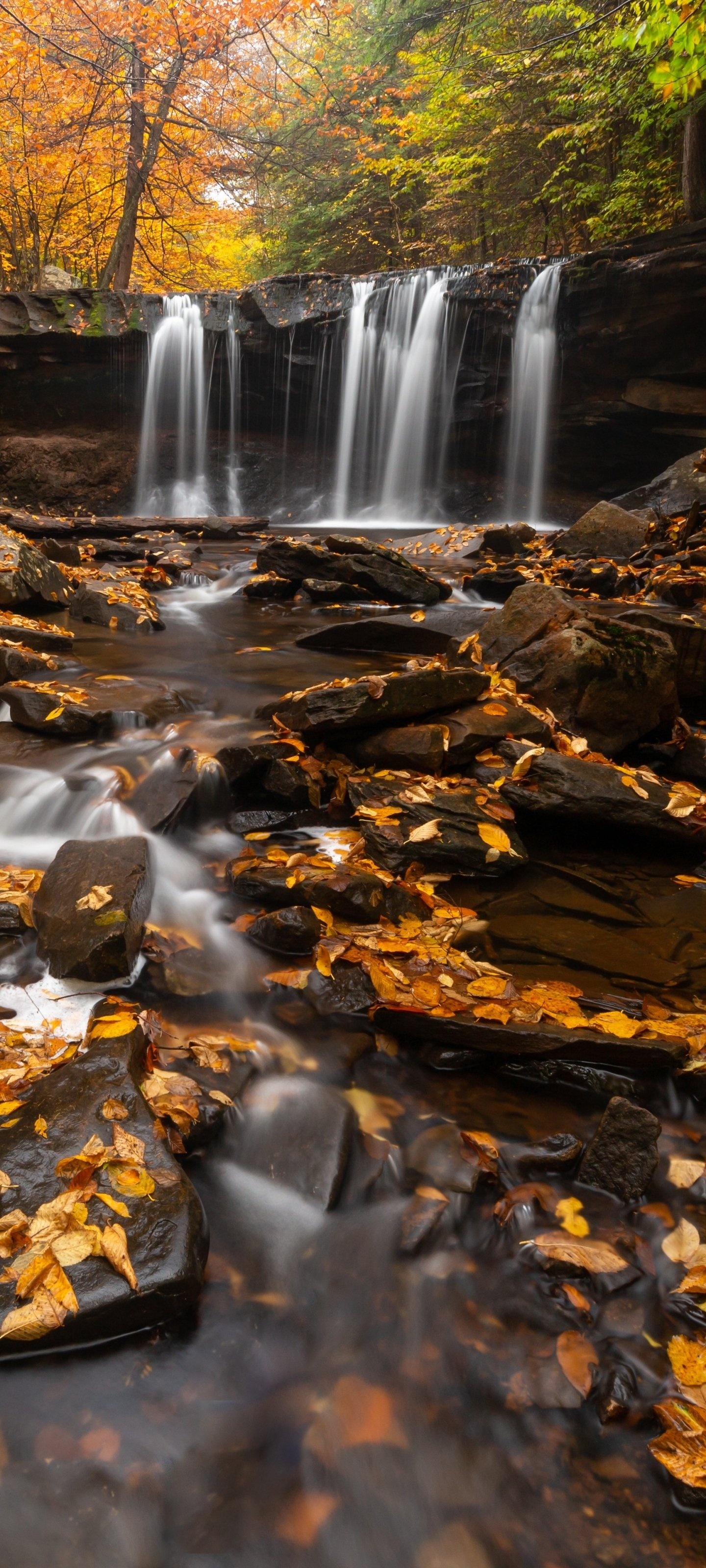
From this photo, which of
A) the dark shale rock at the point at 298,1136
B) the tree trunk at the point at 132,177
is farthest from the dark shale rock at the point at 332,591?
the tree trunk at the point at 132,177

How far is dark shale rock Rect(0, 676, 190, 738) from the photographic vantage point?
5.16 meters

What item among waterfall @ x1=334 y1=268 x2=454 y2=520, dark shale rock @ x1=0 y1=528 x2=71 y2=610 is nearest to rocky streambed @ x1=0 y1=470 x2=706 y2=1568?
dark shale rock @ x1=0 y1=528 x2=71 y2=610

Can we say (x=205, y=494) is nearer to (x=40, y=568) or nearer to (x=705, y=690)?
(x=40, y=568)

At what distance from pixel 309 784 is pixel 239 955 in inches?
51.8

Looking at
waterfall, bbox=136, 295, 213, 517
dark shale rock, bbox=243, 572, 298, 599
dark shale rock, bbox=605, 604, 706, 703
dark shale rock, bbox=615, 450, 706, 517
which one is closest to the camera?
dark shale rock, bbox=605, 604, 706, 703

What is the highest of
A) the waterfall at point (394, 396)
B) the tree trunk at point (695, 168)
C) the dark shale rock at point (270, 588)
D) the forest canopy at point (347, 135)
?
the forest canopy at point (347, 135)

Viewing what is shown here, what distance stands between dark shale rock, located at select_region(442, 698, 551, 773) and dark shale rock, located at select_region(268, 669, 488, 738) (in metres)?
0.14

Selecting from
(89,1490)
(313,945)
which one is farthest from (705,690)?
(89,1490)

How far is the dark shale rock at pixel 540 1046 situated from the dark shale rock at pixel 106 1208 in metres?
1.03

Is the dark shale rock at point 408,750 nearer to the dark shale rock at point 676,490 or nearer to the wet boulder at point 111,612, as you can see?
the wet boulder at point 111,612

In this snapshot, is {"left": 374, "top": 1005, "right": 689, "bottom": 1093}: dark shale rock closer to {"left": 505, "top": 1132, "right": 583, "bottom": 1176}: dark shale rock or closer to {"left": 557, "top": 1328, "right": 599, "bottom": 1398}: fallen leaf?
{"left": 505, "top": 1132, "right": 583, "bottom": 1176}: dark shale rock

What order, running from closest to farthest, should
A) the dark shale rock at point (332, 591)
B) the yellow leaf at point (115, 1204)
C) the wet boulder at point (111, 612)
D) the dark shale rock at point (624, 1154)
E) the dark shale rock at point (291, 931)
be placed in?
the yellow leaf at point (115, 1204)
the dark shale rock at point (624, 1154)
the dark shale rock at point (291, 931)
the wet boulder at point (111, 612)
the dark shale rock at point (332, 591)

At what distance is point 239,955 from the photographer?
346 cm

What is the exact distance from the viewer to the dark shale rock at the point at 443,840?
12.9ft
